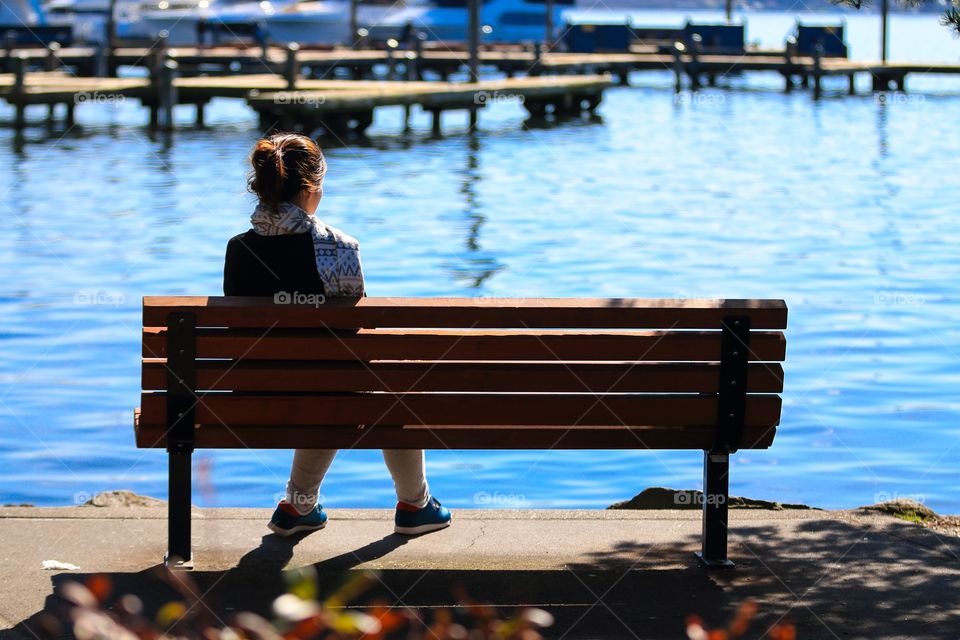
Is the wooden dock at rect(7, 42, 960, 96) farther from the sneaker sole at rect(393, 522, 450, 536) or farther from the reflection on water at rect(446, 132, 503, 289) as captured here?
the sneaker sole at rect(393, 522, 450, 536)

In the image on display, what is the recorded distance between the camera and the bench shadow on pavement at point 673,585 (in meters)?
4.28

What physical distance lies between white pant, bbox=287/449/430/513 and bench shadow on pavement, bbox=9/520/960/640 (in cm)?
16

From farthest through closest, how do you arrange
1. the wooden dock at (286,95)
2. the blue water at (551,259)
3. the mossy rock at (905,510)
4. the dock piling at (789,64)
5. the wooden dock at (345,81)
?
the dock piling at (789,64)
the wooden dock at (345,81)
the wooden dock at (286,95)
the blue water at (551,259)
the mossy rock at (905,510)

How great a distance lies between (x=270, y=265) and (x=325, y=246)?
21 centimetres

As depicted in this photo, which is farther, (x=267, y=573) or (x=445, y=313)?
(x=267, y=573)

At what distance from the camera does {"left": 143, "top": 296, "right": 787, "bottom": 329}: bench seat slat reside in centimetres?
450

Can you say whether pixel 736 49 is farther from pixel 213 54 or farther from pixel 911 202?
pixel 911 202

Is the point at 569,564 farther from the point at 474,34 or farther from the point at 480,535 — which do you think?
the point at 474,34

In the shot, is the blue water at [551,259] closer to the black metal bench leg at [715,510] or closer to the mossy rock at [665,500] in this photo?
the mossy rock at [665,500]

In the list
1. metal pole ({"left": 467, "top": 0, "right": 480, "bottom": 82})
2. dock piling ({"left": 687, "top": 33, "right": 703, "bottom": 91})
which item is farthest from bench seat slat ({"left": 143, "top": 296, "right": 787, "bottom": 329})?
dock piling ({"left": 687, "top": 33, "right": 703, "bottom": 91})

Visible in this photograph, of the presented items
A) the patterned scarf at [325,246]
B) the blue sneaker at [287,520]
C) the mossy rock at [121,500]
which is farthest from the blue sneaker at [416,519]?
the mossy rock at [121,500]

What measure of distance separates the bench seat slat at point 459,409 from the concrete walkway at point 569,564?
522 mm

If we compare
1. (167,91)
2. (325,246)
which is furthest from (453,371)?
(167,91)

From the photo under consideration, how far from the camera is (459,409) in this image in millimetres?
4602
